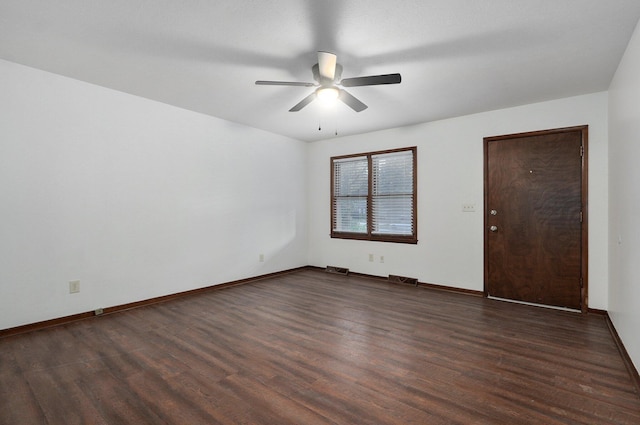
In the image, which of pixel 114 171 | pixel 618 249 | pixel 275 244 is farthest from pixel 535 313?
pixel 114 171

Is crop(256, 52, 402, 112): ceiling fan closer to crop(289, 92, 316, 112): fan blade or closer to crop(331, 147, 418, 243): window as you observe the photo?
crop(289, 92, 316, 112): fan blade

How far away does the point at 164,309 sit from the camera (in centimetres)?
369

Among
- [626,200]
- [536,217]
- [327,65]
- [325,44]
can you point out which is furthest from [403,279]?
[325,44]

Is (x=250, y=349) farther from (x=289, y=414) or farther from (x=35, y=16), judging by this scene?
(x=35, y=16)

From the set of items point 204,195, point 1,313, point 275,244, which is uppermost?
point 204,195

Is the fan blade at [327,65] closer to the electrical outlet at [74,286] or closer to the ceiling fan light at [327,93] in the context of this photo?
the ceiling fan light at [327,93]

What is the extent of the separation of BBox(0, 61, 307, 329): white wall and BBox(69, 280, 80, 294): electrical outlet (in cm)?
5

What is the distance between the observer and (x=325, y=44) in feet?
8.28

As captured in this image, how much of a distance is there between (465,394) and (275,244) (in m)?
4.03

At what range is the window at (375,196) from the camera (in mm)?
5051

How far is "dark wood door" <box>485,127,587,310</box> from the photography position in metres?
3.67

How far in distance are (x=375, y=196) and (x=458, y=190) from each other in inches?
54.7

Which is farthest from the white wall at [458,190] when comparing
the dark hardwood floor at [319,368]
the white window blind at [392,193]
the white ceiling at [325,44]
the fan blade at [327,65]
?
the fan blade at [327,65]

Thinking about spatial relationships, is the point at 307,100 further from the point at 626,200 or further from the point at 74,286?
the point at 74,286
